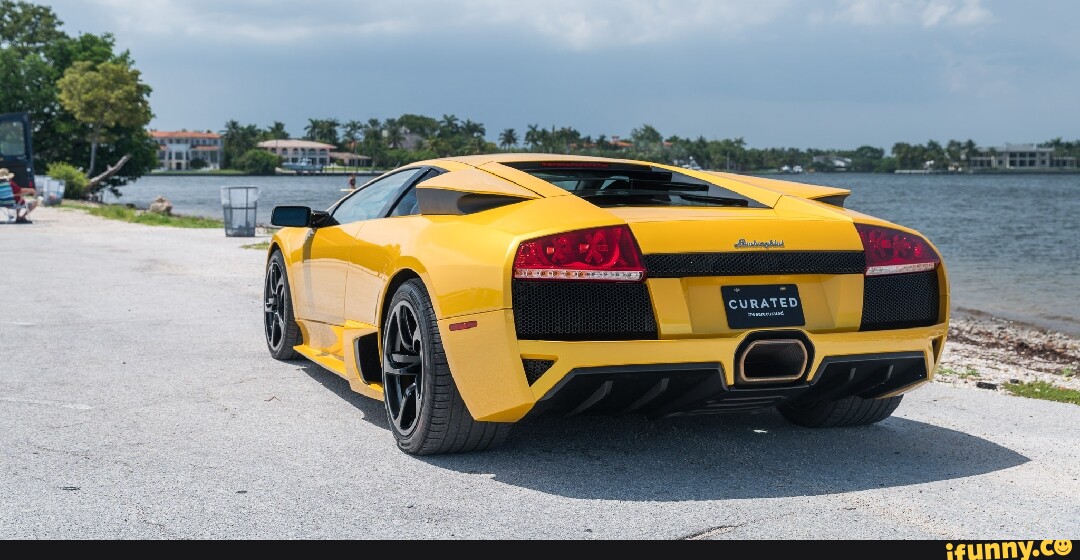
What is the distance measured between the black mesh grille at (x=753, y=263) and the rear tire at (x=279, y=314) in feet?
10.9

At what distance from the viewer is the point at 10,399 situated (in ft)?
20.0

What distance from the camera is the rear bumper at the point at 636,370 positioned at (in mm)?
4141

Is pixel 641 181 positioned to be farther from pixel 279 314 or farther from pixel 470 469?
pixel 279 314

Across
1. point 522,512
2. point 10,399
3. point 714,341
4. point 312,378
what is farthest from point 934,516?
point 10,399

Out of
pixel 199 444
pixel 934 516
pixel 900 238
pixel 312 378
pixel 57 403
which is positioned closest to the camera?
pixel 934 516

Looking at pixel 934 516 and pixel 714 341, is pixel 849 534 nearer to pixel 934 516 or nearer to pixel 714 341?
pixel 934 516

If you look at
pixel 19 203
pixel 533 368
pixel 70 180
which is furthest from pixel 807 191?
pixel 70 180

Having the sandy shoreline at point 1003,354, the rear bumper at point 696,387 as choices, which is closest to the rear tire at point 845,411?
the rear bumper at point 696,387

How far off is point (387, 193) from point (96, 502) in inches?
93.6

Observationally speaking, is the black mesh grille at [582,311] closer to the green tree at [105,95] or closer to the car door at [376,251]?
the car door at [376,251]

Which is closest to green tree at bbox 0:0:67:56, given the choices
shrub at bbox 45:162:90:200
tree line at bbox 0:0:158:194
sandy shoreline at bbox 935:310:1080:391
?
tree line at bbox 0:0:158:194

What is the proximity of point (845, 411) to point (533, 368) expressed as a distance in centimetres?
187

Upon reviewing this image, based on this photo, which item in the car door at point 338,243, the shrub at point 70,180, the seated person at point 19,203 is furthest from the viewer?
the shrub at point 70,180

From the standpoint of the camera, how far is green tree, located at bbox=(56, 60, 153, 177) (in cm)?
6003
